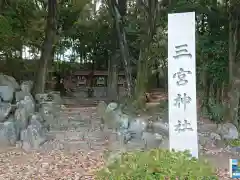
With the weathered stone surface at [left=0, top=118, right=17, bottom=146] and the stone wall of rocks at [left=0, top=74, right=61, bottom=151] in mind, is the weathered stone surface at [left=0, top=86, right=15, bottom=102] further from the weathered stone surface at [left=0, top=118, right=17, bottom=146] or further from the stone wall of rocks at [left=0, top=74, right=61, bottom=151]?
the weathered stone surface at [left=0, top=118, right=17, bottom=146]

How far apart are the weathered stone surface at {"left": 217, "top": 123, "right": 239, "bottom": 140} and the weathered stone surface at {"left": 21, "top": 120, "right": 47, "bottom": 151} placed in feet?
13.4

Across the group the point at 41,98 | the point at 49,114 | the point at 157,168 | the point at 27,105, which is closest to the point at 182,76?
the point at 157,168

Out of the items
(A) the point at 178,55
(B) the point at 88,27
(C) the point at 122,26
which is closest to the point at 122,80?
(B) the point at 88,27

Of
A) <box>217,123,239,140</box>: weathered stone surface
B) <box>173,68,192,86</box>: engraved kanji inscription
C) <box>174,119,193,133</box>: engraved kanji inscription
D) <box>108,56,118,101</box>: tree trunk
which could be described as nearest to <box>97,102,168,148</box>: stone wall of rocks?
<box>217,123,239,140</box>: weathered stone surface

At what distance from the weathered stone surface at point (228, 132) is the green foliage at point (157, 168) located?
531 centimetres

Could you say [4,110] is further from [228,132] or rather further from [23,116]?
[228,132]

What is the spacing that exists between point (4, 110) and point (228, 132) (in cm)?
536

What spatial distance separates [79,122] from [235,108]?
4.14 meters

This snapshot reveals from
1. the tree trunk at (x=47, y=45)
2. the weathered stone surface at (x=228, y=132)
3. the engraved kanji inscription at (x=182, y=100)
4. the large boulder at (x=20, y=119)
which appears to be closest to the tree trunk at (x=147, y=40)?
the tree trunk at (x=47, y=45)

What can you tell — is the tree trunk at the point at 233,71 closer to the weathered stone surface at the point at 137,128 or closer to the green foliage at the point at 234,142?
the green foliage at the point at 234,142

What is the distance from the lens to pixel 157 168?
3197 millimetres

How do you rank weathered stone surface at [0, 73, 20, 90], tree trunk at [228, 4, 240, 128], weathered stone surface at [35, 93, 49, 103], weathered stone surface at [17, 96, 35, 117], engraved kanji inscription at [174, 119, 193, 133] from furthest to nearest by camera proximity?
weathered stone surface at [35, 93, 49, 103] → weathered stone surface at [0, 73, 20, 90] → tree trunk at [228, 4, 240, 128] → weathered stone surface at [17, 96, 35, 117] → engraved kanji inscription at [174, 119, 193, 133]

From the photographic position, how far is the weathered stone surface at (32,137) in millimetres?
8008

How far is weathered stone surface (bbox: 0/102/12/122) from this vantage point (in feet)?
29.3
